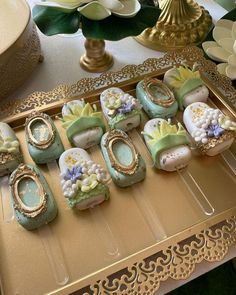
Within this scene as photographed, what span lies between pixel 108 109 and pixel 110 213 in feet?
0.71

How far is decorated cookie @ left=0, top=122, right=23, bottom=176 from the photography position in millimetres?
666

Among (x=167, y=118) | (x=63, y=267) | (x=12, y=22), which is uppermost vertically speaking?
(x=12, y=22)

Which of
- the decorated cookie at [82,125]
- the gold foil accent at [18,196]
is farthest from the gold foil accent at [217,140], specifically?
the gold foil accent at [18,196]

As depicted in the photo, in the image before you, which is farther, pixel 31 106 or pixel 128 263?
pixel 31 106

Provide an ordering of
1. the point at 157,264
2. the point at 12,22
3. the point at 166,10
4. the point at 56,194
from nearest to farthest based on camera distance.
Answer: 1. the point at 157,264
2. the point at 56,194
3. the point at 12,22
4. the point at 166,10

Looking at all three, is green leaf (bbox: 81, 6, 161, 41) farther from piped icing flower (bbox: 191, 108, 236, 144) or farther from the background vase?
piped icing flower (bbox: 191, 108, 236, 144)

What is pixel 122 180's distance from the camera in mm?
652

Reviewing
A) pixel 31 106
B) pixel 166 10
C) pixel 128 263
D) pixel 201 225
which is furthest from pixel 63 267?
pixel 166 10

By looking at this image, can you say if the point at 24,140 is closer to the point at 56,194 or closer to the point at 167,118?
the point at 56,194

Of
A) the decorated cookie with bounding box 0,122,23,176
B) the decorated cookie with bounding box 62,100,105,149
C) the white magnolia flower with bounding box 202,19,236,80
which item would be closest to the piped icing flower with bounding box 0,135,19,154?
the decorated cookie with bounding box 0,122,23,176

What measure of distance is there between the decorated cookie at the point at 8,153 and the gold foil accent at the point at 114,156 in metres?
0.17

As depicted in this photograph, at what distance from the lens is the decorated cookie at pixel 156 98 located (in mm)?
737

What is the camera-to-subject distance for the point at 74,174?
0.64 meters

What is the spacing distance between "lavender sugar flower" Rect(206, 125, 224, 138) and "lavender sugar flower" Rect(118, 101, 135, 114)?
0.51ft
